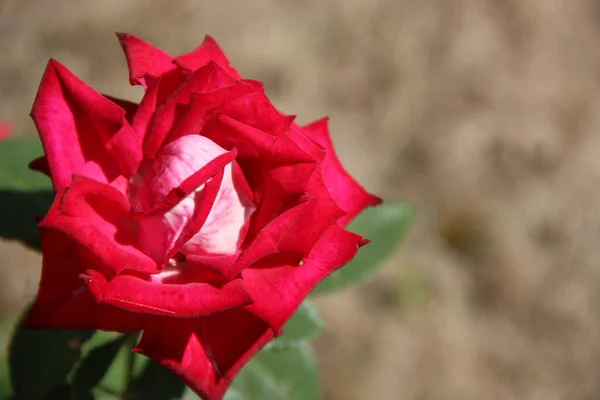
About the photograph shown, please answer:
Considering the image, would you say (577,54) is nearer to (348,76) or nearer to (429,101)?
(429,101)

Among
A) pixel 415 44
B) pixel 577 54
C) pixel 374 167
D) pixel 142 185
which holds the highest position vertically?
pixel 577 54

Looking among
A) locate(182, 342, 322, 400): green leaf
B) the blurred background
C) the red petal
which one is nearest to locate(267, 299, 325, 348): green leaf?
locate(182, 342, 322, 400): green leaf

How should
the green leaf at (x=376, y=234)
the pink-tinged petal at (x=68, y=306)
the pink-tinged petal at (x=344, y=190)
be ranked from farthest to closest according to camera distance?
the green leaf at (x=376, y=234), the pink-tinged petal at (x=344, y=190), the pink-tinged petal at (x=68, y=306)

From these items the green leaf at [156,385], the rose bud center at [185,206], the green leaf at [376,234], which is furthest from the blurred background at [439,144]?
the rose bud center at [185,206]

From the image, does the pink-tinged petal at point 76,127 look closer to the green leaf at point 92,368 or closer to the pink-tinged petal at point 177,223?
the pink-tinged petal at point 177,223

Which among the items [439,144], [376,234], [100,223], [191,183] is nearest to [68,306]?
[100,223]

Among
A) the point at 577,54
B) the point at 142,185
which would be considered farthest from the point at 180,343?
the point at 577,54
